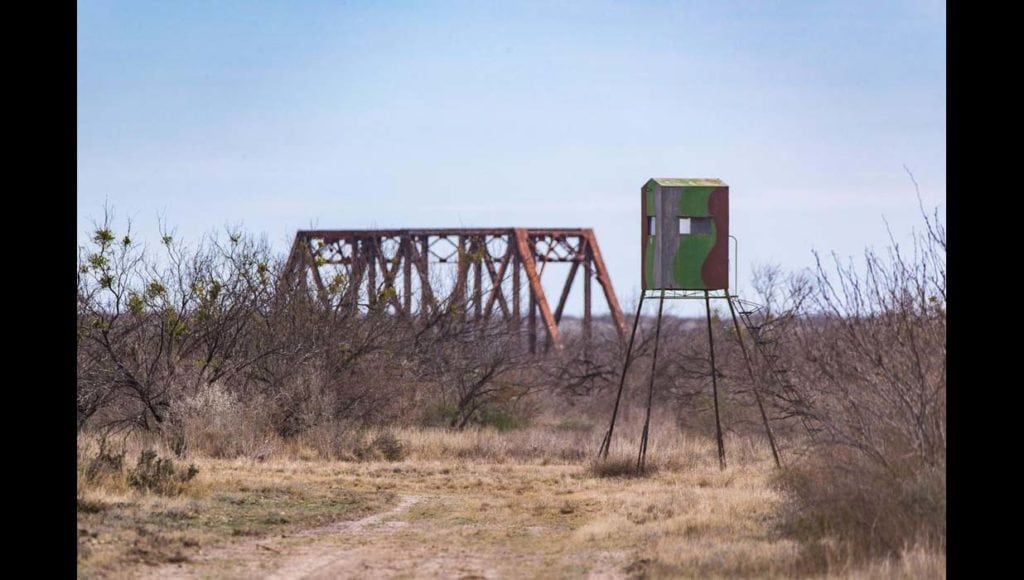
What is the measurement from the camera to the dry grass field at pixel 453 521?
11078mm

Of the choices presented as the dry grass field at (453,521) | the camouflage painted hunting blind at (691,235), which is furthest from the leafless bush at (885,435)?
the camouflage painted hunting blind at (691,235)

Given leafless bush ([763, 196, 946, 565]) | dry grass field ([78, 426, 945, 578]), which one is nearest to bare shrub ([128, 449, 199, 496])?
dry grass field ([78, 426, 945, 578])

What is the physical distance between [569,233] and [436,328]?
9.73m

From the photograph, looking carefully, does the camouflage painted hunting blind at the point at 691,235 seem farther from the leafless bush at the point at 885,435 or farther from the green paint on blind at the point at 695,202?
the leafless bush at the point at 885,435

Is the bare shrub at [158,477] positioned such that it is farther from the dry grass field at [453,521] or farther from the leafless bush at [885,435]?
the leafless bush at [885,435]

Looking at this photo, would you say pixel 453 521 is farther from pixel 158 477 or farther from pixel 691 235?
pixel 691 235

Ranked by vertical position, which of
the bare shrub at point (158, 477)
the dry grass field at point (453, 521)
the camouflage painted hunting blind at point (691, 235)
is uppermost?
the camouflage painted hunting blind at point (691, 235)

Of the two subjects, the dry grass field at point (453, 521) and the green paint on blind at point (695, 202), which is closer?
the dry grass field at point (453, 521)

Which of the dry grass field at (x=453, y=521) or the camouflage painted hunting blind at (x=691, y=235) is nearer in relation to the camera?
the dry grass field at (x=453, y=521)

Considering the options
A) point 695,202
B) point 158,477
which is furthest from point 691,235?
point 158,477

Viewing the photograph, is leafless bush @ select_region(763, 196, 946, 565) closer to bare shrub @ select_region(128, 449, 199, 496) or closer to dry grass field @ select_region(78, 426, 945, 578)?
dry grass field @ select_region(78, 426, 945, 578)

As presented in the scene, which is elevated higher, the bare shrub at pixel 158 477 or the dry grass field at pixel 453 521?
the bare shrub at pixel 158 477
